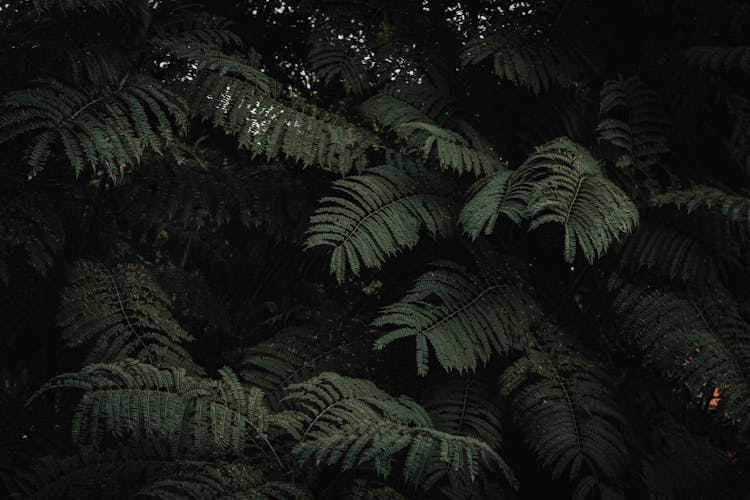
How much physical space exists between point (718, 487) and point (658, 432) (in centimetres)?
19

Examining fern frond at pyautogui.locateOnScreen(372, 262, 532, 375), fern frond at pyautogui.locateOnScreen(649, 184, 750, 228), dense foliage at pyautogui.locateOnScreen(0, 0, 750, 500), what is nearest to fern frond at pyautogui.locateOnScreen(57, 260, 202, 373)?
dense foliage at pyautogui.locateOnScreen(0, 0, 750, 500)

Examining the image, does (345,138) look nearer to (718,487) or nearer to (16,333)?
(16,333)

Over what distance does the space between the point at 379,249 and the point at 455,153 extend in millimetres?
308

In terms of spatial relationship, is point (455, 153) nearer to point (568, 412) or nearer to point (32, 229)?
point (568, 412)

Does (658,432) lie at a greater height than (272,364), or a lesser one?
greater

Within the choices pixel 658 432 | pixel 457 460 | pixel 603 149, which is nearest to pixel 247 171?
pixel 603 149

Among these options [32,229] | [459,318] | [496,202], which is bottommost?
[32,229]

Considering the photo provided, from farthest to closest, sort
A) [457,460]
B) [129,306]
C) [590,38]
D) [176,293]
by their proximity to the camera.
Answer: [590,38]
[176,293]
[129,306]
[457,460]

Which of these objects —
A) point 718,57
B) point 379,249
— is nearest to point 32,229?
point 379,249

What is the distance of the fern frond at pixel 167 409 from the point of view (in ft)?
4.34

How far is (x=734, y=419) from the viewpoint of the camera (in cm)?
173

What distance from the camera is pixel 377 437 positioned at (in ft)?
4.28

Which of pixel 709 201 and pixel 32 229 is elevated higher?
pixel 709 201

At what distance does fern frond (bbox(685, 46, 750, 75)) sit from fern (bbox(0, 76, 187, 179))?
1395 mm
